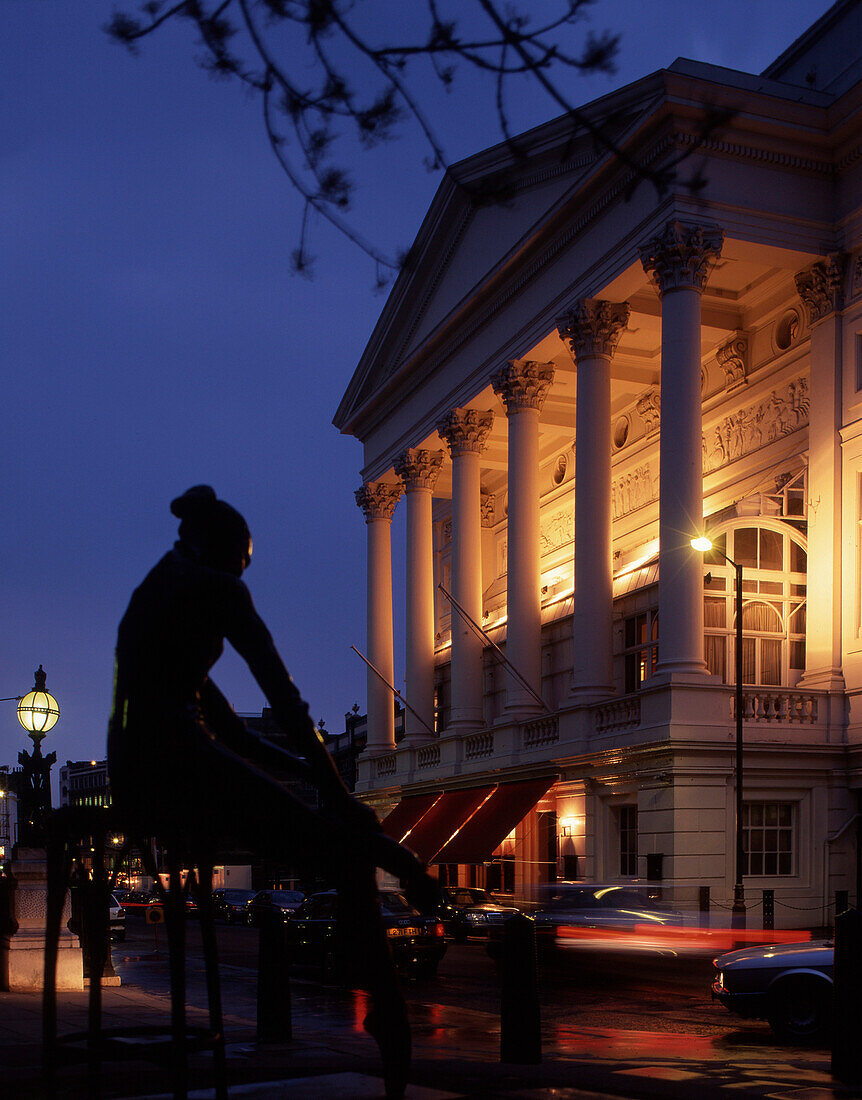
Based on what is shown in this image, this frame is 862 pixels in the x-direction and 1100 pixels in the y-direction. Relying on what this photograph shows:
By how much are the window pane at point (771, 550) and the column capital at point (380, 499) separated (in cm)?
2166

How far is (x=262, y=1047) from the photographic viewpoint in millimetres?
9953

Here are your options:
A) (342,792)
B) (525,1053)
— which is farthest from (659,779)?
(342,792)

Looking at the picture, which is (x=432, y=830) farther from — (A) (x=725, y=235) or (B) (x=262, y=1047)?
(B) (x=262, y=1047)

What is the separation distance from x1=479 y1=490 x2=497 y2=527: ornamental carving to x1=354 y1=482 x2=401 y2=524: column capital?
3595mm

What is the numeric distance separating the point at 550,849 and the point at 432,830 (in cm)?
485

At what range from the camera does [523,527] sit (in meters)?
40.6

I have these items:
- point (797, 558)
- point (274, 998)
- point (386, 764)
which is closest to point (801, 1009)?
point (274, 998)

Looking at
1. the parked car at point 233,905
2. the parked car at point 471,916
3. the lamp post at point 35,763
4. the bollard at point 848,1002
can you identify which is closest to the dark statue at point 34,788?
the lamp post at point 35,763

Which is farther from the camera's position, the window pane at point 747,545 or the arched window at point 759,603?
the window pane at point 747,545

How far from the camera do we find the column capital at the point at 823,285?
107 feet

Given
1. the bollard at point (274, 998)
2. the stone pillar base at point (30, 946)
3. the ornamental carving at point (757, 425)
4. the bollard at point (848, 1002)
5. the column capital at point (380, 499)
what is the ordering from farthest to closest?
the column capital at point (380, 499), the ornamental carving at point (757, 425), the stone pillar base at point (30, 946), the bollard at point (274, 998), the bollard at point (848, 1002)

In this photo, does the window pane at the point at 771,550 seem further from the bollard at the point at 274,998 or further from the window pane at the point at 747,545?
the bollard at the point at 274,998

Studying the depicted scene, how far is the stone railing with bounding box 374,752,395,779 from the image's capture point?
49656 millimetres

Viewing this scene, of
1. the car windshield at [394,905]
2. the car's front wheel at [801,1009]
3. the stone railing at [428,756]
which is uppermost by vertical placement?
the stone railing at [428,756]
